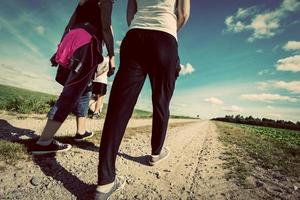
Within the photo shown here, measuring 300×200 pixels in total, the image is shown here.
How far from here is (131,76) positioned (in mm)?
2162

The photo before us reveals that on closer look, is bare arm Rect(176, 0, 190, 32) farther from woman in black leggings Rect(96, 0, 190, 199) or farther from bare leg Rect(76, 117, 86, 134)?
bare leg Rect(76, 117, 86, 134)

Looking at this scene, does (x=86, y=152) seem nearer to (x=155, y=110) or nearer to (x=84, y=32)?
(x=155, y=110)

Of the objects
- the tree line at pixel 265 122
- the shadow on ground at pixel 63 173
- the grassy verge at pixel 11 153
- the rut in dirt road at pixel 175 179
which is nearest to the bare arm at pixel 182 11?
the rut in dirt road at pixel 175 179

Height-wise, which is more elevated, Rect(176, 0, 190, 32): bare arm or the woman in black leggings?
Rect(176, 0, 190, 32): bare arm

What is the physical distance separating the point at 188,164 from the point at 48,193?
199cm

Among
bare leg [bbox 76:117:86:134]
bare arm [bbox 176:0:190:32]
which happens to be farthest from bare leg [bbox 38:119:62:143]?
bare arm [bbox 176:0:190:32]

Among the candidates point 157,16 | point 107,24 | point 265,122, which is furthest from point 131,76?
point 265,122

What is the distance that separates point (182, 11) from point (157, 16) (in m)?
0.37

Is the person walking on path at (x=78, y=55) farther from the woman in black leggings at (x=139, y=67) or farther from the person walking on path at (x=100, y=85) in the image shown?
the person walking on path at (x=100, y=85)

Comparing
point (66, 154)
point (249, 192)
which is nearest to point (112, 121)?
point (66, 154)

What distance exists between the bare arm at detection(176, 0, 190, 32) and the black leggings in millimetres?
358

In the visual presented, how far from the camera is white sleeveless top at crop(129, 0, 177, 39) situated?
7.34 feet

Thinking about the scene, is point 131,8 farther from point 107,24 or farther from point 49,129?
point 49,129

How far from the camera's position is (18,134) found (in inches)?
152
